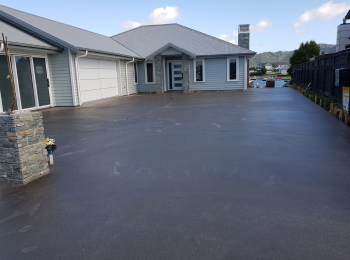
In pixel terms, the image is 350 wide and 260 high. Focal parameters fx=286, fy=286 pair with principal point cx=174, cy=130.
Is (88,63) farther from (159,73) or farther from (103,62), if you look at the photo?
(159,73)

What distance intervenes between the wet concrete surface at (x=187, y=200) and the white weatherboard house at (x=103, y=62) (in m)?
7.49

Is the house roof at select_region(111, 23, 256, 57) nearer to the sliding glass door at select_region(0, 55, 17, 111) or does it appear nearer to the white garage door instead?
the white garage door

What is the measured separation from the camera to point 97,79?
17.4m

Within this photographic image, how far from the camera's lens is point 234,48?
2169 cm

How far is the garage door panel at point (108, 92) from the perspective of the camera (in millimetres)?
18292

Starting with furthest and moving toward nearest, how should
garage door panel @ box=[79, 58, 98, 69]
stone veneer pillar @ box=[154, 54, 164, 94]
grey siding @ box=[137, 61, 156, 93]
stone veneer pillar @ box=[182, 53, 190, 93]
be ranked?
grey siding @ box=[137, 61, 156, 93] → stone veneer pillar @ box=[154, 54, 164, 94] → stone veneer pillar @ box=[182, 53, 190, 93] → garage door panel @ box=[79, 58, 98, 69]

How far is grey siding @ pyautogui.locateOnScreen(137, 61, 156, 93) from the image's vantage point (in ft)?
76.1

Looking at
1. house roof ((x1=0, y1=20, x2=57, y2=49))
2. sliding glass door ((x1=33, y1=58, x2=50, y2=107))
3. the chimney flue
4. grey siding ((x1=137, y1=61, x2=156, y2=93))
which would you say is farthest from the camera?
the chimney flue

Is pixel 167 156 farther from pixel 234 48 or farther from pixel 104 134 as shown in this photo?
pixel 234 48

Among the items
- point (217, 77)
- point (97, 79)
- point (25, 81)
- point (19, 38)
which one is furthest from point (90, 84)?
point (217, 77)

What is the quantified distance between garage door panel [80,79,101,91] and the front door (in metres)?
7.60

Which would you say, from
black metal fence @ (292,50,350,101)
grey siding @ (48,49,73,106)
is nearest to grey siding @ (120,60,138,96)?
grey siding @ (48,49,73,106)

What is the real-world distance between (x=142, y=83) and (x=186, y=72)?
12.9 feet

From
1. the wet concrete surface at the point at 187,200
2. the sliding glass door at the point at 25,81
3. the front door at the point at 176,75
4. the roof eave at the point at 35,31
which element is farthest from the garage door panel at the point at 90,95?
the wet concrete surface at the point at 187,200
